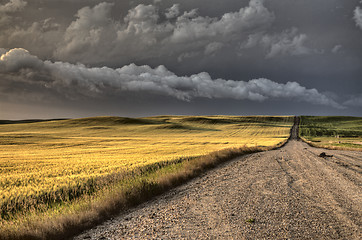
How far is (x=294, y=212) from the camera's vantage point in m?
6.75

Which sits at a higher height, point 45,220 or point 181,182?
point 45,220

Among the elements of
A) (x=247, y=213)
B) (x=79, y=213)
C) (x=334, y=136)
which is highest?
(x=79, y=213)

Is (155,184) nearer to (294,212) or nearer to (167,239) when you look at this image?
(167,239)

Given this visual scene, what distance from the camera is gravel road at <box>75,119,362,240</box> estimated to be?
215 inches

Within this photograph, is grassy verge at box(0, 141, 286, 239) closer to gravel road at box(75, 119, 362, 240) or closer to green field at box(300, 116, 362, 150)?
gravel road at box(75, 119, 362, 240)

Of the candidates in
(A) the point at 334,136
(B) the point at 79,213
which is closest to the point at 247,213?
(B) the point at 79,213

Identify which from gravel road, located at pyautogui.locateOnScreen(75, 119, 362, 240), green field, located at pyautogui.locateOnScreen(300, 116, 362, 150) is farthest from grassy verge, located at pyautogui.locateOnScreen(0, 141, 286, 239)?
green field, located at pyautogui.locateOnScreen(300, 116, 362, 150)

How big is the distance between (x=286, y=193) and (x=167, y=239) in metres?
5.75

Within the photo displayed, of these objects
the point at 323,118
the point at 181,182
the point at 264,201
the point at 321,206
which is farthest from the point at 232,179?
the point at 323,118

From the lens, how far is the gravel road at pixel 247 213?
5449 mm

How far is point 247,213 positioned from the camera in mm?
6672

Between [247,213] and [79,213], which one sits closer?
[79,213]

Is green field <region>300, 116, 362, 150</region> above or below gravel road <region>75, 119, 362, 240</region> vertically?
below

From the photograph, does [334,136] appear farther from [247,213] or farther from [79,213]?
[79,213]
